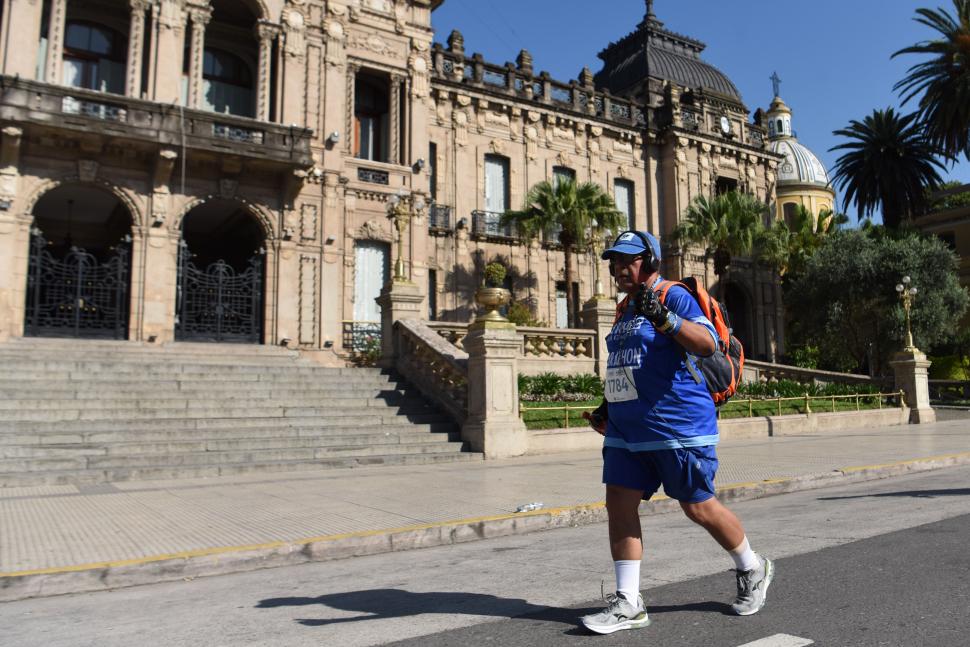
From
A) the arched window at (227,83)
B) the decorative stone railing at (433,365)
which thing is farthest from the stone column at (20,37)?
the decorative stone railing at (433,365)

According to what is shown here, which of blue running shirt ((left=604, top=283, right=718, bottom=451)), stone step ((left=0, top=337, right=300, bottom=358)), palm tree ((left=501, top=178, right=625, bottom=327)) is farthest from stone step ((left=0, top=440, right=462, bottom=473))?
palm tree ((left=501, top=178, right=625, bottom=327))

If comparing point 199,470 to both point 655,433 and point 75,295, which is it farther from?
point 75,295

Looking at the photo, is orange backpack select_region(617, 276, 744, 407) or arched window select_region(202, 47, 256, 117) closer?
orange backpack select_region(617, 276, 744, 407)

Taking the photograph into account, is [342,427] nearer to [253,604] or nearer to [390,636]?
[253,604]

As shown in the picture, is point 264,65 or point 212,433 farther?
point 264,65

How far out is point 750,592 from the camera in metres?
3.81

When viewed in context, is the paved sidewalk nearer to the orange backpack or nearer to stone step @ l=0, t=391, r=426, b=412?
stone step @ l=0, t=391, r=426, b=412

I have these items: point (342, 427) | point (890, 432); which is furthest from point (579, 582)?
point (890, 432)

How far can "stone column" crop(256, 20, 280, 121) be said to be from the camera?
22.9m

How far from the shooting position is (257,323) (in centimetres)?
2191

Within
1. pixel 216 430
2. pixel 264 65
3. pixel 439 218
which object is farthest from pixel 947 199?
pixel 216 430

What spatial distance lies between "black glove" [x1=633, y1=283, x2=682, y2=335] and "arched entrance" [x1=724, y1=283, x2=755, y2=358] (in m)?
36.6

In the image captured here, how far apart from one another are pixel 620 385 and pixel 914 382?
76.6 feet

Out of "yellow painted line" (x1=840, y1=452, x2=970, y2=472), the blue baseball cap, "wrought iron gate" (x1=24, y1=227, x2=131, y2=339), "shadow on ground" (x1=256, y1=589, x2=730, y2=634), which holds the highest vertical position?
"wrought iron gate" (x1=24, y1=227, x2=131, y2=339)
